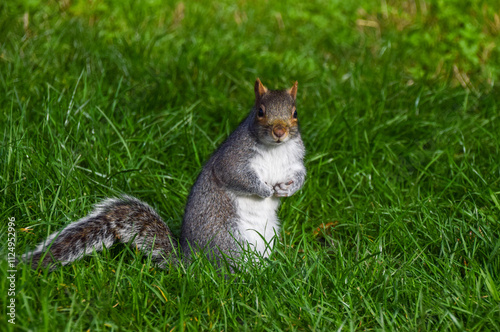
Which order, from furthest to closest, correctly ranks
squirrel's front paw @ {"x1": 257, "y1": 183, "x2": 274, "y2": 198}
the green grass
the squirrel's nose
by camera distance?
squirrel's front paw @ {"x1": 257, "y1": 183, "x2": 274, "y2": 198} < the squirrel's nose < the green grass

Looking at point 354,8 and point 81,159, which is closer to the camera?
point 81,159

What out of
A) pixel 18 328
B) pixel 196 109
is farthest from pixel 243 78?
pixel 18 328

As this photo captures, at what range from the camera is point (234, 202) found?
2408mm

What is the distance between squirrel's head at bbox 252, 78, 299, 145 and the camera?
226 centimetres

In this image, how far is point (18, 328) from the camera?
1674 millimetres

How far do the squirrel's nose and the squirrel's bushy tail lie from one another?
61cm

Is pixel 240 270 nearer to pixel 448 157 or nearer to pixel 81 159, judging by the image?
pixel 81 159

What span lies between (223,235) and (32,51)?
2.15 meters

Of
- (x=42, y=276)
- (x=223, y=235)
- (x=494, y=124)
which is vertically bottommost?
(x=494, y=124)

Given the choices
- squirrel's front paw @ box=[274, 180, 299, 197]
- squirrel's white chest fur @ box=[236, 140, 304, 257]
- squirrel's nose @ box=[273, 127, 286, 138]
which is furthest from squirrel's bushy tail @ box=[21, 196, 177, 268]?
squirrel's nose @ box=[273, 127, 286, 138]

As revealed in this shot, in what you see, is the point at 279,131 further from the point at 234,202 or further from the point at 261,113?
the point at 234,202

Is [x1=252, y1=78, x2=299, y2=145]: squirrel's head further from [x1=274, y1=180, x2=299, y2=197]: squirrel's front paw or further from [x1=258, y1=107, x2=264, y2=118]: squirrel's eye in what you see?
[x1=274, y1=180, x2=299, y2=197]: squirrel's front paw

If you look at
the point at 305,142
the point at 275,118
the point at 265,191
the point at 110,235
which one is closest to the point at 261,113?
the point at 275,118

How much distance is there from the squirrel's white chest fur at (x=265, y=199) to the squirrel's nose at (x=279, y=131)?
176mm
